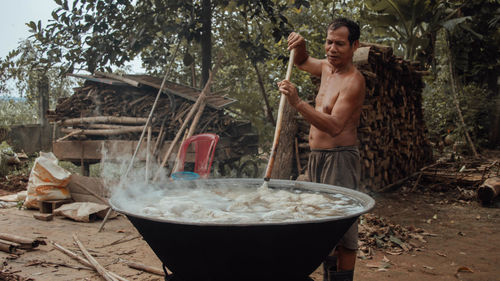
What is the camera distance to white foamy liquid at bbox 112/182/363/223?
1.68 metres

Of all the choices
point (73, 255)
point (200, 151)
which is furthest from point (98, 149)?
point (73, 255)

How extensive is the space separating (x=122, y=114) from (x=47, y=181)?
1914 mm

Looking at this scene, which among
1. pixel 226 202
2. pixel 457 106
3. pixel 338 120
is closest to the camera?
pixel 226 202

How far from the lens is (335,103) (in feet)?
8.00

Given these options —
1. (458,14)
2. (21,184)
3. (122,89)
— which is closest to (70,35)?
(122,89)

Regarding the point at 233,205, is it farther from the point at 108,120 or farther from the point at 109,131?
the point at 108,120

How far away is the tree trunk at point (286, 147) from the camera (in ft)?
17.9

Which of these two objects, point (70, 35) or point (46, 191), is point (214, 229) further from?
point (70, 35)

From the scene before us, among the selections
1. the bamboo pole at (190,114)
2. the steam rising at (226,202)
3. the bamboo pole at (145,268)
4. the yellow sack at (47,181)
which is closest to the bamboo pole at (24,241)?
the bamboo pole at (145,268)

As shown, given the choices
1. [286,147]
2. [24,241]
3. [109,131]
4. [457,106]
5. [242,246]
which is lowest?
[24,241]

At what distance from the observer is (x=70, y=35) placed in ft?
17.8

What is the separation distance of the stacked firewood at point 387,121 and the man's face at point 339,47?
8.85 ft

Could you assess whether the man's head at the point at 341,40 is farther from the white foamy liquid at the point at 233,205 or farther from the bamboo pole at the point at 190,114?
the bamboo pole at the point at 190,114

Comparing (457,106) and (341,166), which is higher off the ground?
(457,106)
